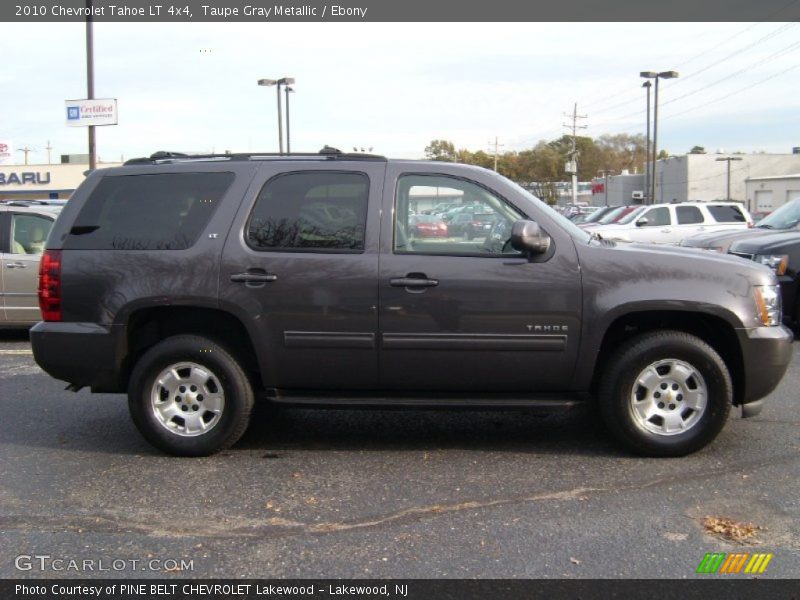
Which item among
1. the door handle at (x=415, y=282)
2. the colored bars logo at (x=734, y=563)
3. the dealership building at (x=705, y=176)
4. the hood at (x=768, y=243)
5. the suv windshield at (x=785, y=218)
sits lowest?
the colored bars logo at (x=734, y=563)

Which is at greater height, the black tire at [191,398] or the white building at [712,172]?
the white building at [712,172]

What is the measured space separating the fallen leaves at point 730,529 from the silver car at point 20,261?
749 centimetres

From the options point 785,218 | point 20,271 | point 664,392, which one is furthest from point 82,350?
point 785,218

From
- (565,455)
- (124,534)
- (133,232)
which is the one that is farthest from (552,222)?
(124,534)

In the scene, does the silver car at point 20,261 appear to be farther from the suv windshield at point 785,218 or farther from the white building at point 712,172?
the white building at point 712,172

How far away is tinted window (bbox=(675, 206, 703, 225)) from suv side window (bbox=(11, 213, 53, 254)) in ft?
50.0

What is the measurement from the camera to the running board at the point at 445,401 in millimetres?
4676

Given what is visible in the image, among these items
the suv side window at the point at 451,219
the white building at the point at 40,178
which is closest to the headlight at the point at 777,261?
the suv side window at the point at 451,219

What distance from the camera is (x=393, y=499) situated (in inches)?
165

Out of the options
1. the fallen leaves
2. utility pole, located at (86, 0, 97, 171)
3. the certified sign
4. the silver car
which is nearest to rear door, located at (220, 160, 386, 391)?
the fallen leaves

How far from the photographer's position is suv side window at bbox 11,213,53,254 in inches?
350

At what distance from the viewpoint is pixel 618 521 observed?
385 cm

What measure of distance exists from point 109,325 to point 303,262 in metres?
1.31

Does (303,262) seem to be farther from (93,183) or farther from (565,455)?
(565,455)
